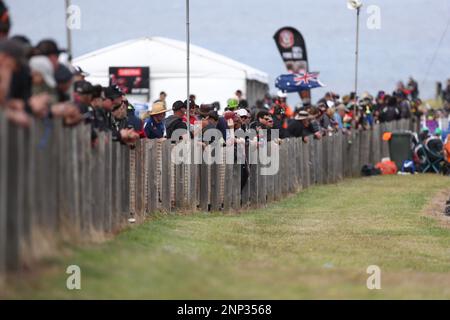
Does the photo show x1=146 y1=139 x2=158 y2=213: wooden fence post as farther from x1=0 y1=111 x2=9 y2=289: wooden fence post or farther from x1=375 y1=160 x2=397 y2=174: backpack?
x1=375 y1=160 x2=397 y2=174: backpack

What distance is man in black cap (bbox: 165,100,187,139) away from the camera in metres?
22.8

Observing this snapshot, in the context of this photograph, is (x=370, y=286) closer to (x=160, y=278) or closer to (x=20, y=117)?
(x=160, y=278)

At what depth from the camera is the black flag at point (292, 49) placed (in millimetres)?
41406

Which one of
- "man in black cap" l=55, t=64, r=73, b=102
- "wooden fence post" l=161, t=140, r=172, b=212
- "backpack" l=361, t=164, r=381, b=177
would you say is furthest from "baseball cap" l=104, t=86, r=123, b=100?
"backpack" l=361, t=164, r=381, b=177

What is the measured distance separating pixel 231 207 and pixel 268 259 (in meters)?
8.26

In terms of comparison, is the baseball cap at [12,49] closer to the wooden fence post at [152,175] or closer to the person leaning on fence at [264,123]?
the wooden fence post at [152,175]

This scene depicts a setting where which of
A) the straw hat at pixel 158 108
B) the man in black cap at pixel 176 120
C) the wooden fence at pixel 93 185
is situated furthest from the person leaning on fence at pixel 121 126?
the man in black cap at pixel 176 120

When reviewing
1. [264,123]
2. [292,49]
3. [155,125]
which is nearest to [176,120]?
[155,125]

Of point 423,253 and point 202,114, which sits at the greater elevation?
point 202,114

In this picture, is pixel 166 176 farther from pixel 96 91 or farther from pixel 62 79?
pixel 62 79

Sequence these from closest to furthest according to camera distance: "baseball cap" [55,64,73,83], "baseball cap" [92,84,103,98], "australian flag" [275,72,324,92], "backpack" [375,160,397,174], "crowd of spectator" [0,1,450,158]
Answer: "crowd of spectator" [0,1,450,158]
"baseball cap" [55,64,73,83]
"baseball cap" [92,84,103,98]
"australian flag" [275,72,324,92]
"backpack" [375,160,397,174]

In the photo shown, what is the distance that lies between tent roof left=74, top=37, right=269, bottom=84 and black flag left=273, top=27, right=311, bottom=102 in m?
4.30

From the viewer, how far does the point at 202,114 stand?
23.4 meters
